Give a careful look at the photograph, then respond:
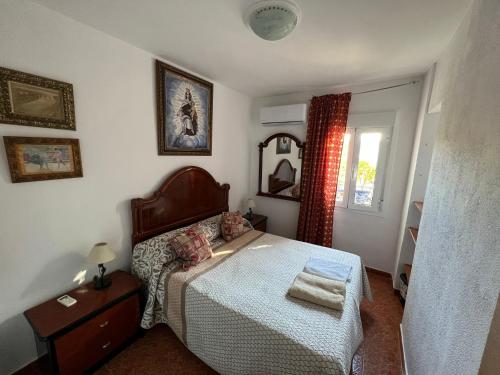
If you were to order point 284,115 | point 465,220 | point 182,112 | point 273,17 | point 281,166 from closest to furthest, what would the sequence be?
point 465,220
point 273,17
point 182,112
point 284,115
point 281,166

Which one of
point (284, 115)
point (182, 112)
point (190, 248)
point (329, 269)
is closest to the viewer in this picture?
point (329, 269)

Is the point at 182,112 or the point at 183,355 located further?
the point at 182,112

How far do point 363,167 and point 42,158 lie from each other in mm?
3222

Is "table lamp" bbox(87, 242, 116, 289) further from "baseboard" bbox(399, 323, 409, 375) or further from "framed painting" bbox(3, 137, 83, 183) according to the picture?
"baseboard" bbox(399, 323, 409, 375)

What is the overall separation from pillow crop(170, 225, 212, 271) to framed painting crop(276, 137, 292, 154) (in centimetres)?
187

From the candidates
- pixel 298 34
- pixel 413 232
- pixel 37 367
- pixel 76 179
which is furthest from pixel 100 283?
pixel 413 232

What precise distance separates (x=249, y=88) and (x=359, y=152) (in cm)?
174

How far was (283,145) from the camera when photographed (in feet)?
10.7

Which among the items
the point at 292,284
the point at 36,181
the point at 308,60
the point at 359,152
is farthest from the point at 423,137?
the point at 36,181

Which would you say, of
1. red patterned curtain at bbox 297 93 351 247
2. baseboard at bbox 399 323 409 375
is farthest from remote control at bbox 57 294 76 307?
red patterned curtain at bbox 297 93 351 247

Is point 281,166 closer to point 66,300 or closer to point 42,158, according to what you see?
point 42,158

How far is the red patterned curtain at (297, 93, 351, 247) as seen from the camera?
2.76 meters

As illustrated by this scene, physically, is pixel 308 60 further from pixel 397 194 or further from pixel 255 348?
pixel 255 348

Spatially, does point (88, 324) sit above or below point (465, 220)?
below
